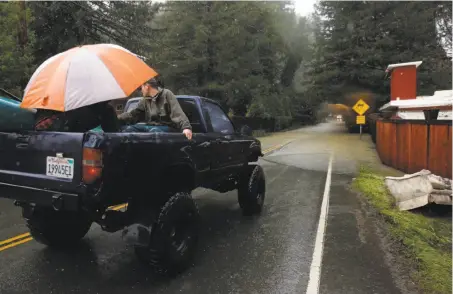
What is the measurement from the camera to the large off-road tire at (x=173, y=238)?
3.88 m

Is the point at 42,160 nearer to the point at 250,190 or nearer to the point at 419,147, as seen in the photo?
the point at 250,190

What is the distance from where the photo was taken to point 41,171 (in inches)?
144

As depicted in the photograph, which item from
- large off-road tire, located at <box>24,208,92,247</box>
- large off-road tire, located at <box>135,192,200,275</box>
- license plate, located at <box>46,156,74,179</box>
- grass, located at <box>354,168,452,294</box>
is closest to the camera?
license plate, located at <box>46,156,74,179</box>

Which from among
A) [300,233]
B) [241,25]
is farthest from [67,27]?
[300,233]

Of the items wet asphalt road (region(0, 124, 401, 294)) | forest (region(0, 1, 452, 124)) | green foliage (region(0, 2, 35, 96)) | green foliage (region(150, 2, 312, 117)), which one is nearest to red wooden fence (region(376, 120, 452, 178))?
wet asphalt road (region(0, 124, 401, 294))

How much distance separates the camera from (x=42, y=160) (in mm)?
3650

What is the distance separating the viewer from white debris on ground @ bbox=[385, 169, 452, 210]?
25.4 feet

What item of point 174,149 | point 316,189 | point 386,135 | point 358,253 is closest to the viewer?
point 174,149

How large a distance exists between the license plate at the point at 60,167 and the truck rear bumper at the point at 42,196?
16 cm

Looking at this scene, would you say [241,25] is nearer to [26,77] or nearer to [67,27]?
[67,27]

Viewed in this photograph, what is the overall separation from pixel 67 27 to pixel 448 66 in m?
34.7

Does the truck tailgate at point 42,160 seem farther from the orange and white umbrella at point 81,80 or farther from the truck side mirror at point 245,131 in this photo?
the truck side mirror at point 245,131

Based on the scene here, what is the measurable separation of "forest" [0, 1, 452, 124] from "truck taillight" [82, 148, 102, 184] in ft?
67.6

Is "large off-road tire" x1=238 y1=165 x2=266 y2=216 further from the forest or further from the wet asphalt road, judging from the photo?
the forest
